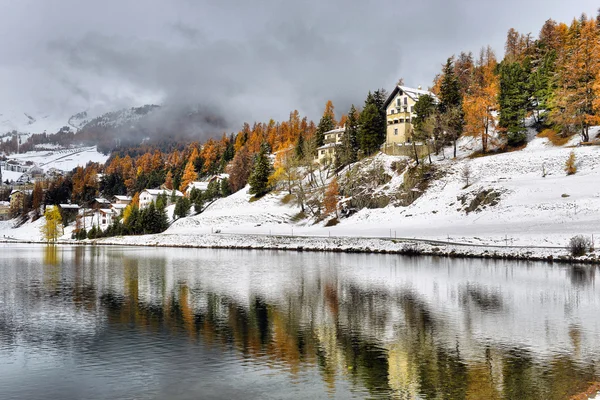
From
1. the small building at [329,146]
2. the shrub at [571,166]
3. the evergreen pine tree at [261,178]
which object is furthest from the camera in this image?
the small building at [329,146]

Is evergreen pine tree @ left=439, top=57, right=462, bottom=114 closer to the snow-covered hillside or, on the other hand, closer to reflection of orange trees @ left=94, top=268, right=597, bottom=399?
the snow-covered hillside

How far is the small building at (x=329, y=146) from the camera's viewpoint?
399ft

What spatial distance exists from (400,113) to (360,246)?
4735 centimetres

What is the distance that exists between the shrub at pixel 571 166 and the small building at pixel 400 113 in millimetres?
35286

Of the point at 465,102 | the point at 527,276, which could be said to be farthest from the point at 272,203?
the point at 527,276

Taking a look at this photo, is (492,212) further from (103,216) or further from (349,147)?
(103,216)

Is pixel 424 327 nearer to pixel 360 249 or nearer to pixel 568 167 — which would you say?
pixel 360 249

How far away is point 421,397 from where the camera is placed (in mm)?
12500

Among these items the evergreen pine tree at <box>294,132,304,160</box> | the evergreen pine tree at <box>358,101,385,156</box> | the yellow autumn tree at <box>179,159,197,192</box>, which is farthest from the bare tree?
the yellow autumn tree at <box>179,159,197,192</box>

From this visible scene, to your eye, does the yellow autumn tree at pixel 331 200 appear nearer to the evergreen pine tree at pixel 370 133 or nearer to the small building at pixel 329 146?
the evergreen pine tree at pixel 370 133

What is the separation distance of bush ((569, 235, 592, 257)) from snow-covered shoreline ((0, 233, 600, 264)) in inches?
20.0

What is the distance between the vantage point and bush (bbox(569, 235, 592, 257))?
44.0 m

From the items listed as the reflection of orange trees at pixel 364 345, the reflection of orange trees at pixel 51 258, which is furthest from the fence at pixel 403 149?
the reflection of orange trees at pixel 364 345

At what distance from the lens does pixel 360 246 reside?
63.6 meters
